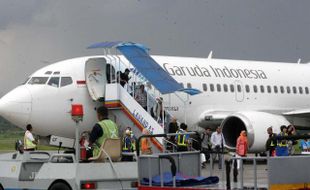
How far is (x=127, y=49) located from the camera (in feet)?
85.0

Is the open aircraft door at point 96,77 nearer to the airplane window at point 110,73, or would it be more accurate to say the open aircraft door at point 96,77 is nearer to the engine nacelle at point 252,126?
the airplane window at point 110,73

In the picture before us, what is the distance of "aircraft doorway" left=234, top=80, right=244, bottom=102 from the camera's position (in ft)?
104

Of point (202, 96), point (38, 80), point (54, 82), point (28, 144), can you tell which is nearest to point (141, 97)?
point (54, 82)

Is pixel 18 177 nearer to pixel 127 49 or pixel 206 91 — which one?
pixel 127 49

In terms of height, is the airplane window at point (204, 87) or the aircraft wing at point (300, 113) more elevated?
the airplane window at point (204, 87)

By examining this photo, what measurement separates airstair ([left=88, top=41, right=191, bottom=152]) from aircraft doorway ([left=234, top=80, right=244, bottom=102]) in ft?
18.0

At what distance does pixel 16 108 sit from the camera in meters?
24.5

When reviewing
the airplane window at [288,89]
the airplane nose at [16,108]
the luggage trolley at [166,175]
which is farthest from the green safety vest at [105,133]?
the airplane window at [288,89]

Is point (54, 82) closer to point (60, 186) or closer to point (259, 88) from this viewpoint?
point (259, 88)

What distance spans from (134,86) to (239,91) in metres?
6.89

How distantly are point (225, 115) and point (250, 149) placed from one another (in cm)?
252

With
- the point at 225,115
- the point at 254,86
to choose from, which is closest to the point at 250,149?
the point at 225,115

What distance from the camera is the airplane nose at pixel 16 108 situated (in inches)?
963

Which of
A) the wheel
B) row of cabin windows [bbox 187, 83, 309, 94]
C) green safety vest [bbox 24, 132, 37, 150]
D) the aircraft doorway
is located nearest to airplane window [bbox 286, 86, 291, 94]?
row of cabin windows [bbox 187, 83, 309, 94]
